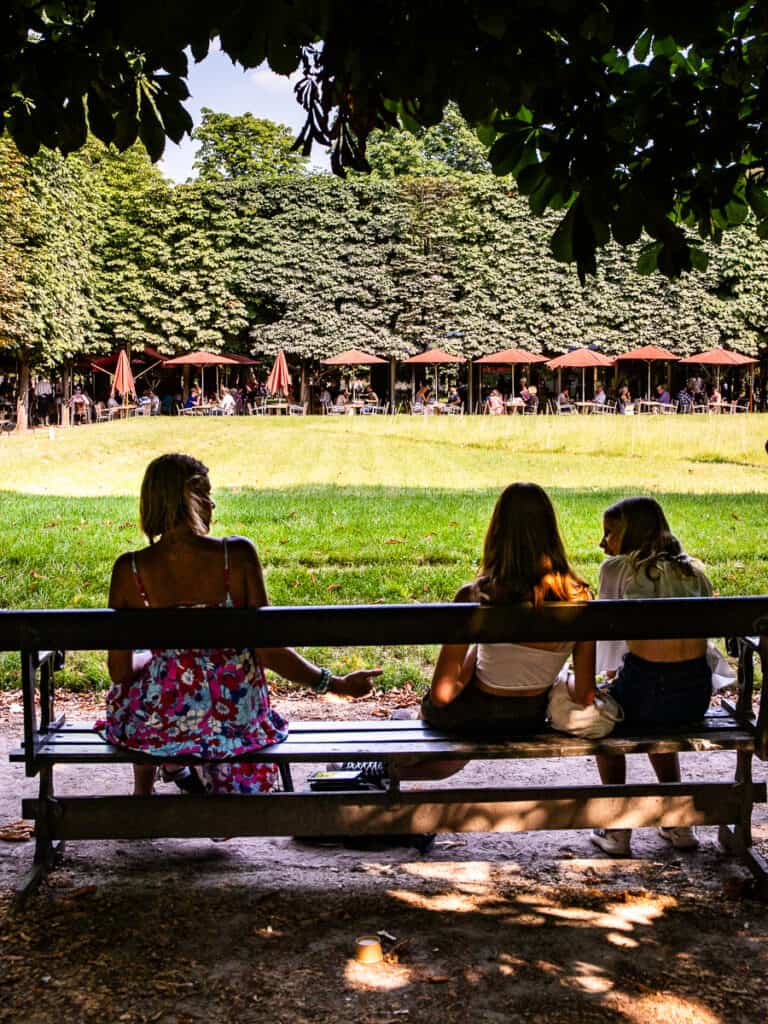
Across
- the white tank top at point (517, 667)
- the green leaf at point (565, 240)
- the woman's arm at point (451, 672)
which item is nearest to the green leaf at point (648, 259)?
the green leaf at point (565, 240)

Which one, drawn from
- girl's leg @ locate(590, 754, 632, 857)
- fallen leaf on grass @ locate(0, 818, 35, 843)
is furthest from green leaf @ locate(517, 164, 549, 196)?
A: fallen leaf on grass @ locate(0, 818, 35, 843)

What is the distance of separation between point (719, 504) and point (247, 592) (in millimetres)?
12942

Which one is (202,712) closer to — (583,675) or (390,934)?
(390,934)

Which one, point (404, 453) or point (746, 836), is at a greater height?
point (404, 453)

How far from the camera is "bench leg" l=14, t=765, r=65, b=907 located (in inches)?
149

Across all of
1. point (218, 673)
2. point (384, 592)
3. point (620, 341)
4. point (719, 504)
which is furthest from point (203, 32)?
point (620, 341)

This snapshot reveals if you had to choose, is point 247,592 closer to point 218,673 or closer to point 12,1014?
point 218,673

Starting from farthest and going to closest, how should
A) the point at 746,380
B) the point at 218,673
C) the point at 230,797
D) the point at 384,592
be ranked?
the point at 746,380
the point at 384,592
the point at 218,673
the point at 230,797

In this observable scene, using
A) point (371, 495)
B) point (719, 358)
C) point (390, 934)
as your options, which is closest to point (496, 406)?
point (719, 358)

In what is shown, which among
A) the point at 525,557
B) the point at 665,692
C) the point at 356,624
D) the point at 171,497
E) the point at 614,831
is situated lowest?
the point at 614,831

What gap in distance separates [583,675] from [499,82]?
201 centimetres

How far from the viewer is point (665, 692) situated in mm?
4117

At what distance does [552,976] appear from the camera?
3.26 metres

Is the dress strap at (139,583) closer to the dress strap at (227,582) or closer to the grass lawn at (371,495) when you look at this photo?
the dress strap at (227,582)
